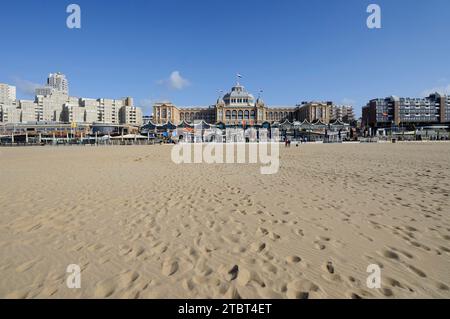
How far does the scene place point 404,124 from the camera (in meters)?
122

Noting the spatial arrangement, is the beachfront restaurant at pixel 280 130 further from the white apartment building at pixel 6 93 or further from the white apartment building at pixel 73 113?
the white apartment building at pixel 6 93

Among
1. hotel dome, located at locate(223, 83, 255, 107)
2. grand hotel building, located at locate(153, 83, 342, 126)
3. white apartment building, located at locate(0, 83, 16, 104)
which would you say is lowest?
grand hotel building, located at locate(153, 83, 342, 126)

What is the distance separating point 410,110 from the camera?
127 meters

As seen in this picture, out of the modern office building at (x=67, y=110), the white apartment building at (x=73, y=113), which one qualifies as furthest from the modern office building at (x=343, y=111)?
the white apartment building at (x=73, y=113)

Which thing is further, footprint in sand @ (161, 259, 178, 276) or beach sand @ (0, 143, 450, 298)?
footprint in sand @ (161, 259, 178, 276)

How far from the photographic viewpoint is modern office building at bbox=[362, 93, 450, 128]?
413 feet

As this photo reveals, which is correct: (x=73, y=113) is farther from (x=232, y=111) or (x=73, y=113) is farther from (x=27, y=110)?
(x=232, y=111)

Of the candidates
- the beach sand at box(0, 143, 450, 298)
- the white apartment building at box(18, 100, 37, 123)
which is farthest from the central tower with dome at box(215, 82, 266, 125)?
the white apartment building at box(18, 100, 37, 123)

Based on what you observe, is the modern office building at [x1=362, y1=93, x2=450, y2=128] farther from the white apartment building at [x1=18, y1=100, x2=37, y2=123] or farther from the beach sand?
the white apartment building at [x1=18, y1=100, x2=37, y2=123]

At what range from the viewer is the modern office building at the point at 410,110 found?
125750 mm

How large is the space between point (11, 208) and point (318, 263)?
279 inches

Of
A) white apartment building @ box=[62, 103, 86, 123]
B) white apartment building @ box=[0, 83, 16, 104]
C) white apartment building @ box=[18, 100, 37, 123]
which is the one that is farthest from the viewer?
white apartment building @ box=[0, 83, 16, 104]
